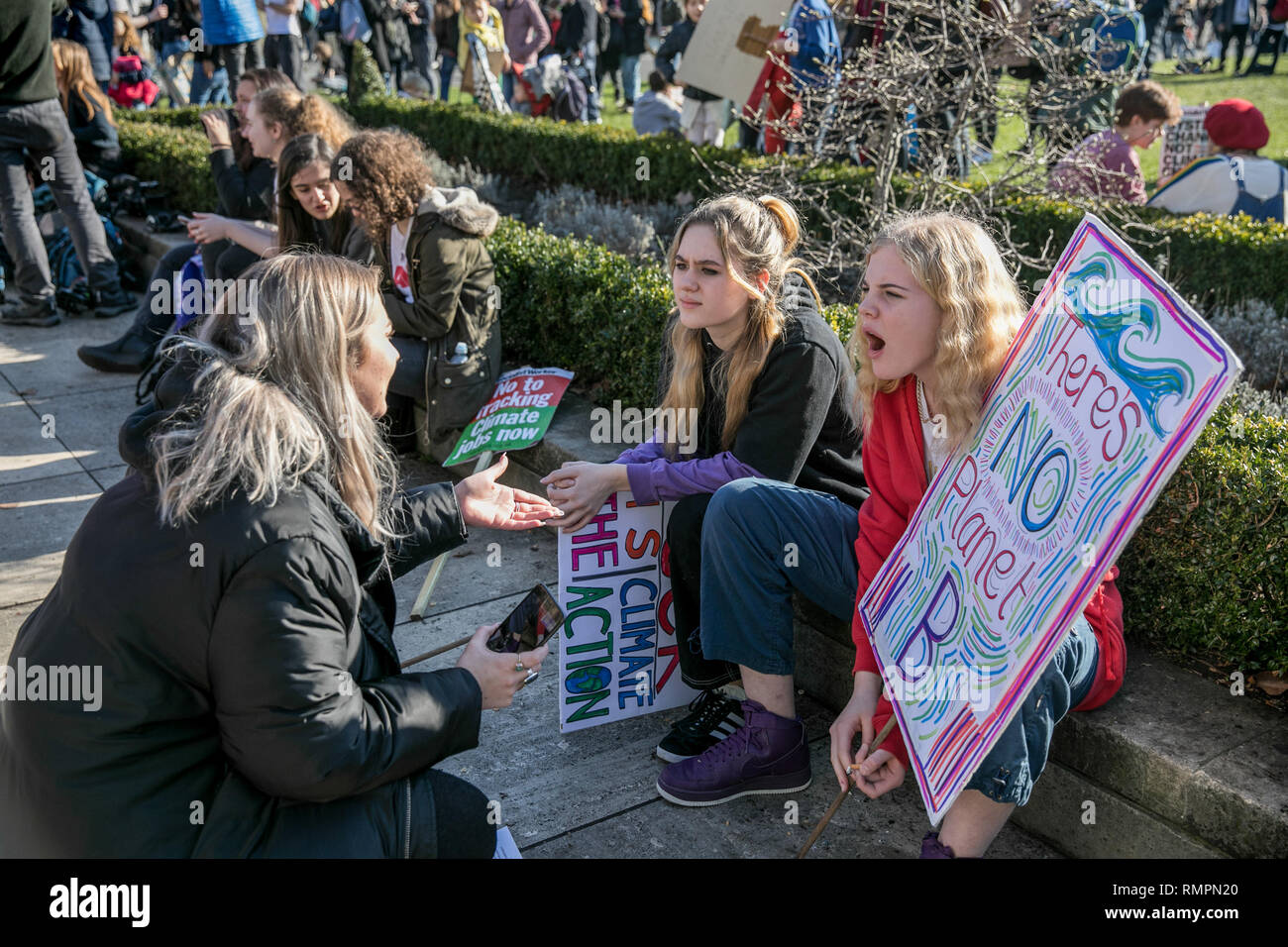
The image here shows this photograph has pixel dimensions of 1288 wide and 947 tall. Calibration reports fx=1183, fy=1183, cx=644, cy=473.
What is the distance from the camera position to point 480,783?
320cm

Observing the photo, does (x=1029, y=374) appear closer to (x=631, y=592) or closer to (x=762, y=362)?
(x=762, y=362)

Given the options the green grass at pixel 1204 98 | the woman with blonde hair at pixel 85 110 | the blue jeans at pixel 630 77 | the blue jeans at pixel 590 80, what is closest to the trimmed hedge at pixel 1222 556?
the woman with blonde hair at pixel 85 110

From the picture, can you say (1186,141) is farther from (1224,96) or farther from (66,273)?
(1224,96)

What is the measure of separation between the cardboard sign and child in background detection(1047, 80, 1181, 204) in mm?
1787

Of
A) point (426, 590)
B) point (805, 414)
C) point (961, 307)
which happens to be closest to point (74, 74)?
point (426, 590)

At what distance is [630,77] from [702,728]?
15484 mm

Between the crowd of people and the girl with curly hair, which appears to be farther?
the girl with curly hair

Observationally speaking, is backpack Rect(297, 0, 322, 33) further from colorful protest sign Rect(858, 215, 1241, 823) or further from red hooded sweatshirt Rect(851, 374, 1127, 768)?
colorful protest sign Rect(858, 215, 1241, 823)

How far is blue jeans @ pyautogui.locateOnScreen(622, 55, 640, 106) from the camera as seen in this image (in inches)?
678

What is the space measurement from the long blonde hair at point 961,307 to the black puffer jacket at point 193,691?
138 cm

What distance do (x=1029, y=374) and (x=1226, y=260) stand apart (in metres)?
3.81

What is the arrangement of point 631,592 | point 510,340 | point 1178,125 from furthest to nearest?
point 1178,125, point 510,340, point 631,592

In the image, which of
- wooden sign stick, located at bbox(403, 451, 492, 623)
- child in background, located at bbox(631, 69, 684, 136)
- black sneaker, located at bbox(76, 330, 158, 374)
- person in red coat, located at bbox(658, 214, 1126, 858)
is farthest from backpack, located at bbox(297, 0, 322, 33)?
person in red coat, located at bbox(658, 214, 1126, 858)
